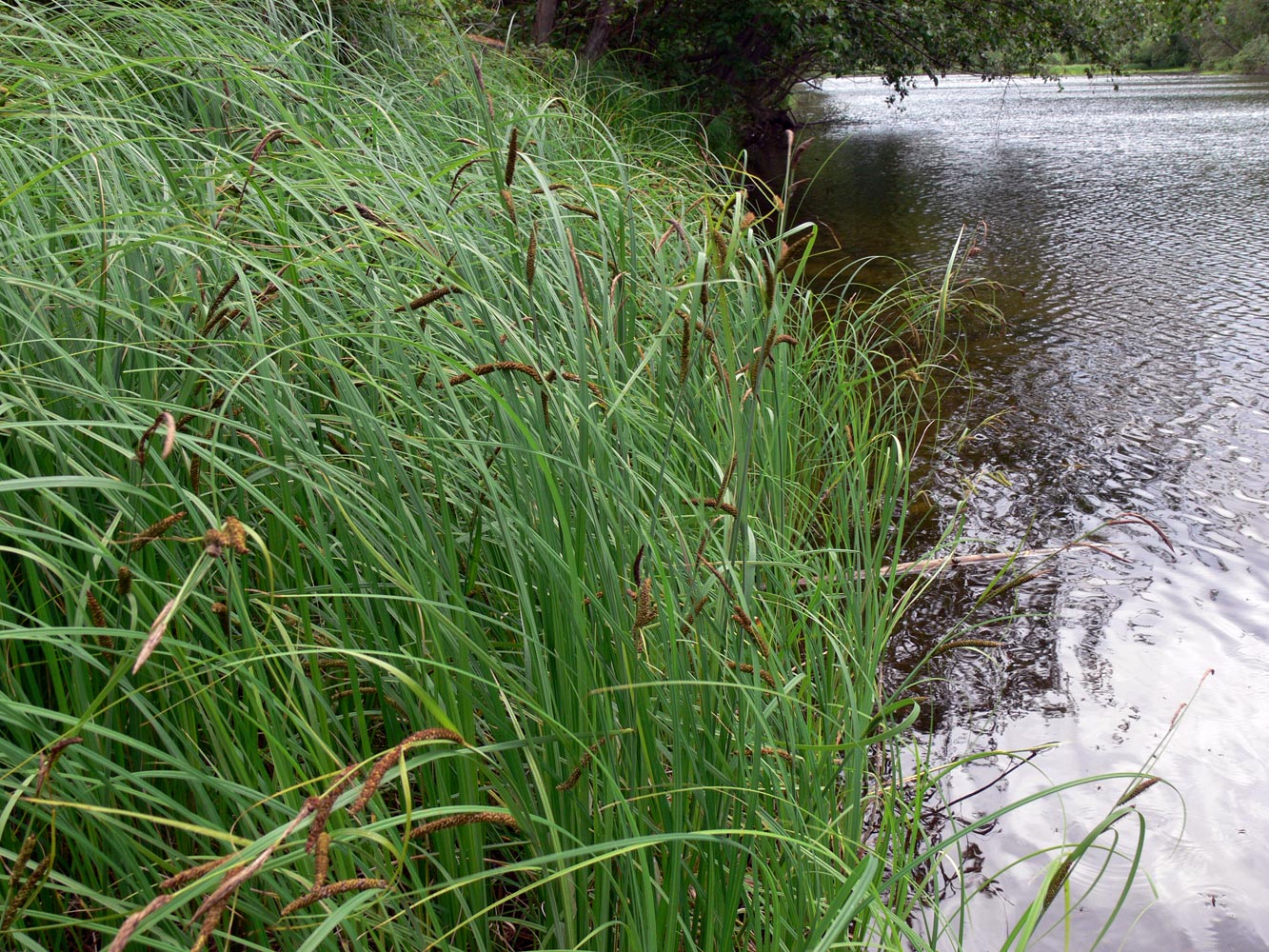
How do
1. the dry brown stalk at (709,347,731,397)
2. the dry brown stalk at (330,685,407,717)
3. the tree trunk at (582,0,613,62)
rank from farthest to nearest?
the tree trunk at (582,0,613,62)
the dry brown stalk at (709,347,731,397)
the dry brown stalk at (330,685,407,717)

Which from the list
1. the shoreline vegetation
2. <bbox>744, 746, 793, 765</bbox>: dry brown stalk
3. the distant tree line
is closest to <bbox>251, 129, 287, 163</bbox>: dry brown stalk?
the shoreline vegetation

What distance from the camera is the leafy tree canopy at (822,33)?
9.72 m

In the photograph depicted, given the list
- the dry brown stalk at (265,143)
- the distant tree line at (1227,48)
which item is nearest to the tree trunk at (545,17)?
the dry brown stalk at (265,143)

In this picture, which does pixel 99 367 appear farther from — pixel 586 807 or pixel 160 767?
pixel 586 807

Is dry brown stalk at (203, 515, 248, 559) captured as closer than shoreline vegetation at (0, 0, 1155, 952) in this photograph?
Yes

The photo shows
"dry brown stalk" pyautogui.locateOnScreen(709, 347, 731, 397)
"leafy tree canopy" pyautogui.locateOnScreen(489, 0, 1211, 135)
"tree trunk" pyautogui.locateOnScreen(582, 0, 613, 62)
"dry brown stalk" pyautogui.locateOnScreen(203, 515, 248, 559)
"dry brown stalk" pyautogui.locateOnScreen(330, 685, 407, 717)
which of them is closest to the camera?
"dry brown stalk" pyautogui.locateOnScreen(203, 515, 248, 559)

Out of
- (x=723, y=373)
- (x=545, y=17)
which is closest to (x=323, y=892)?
(x=723, y=373)

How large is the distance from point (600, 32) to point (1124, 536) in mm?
7269

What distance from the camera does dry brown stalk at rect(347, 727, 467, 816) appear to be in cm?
68

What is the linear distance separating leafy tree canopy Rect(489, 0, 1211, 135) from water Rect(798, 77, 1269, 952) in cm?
209

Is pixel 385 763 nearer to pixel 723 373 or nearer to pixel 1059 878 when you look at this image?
pixel 1059 878

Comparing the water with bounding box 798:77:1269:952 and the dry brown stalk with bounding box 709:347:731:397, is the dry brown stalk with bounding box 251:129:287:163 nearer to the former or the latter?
the dry brown stalk with bounding box 709:347:731:397

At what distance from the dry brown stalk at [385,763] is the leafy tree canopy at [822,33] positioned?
8926 mm

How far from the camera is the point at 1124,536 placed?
3902mm
